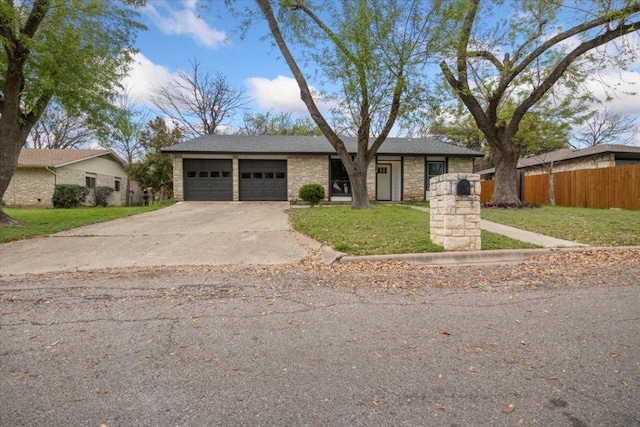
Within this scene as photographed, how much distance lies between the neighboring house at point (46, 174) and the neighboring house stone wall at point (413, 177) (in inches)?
767

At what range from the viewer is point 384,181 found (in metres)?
20.3

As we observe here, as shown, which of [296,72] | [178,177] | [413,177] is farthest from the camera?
[413,177]

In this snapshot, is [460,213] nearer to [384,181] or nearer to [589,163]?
[384,181]

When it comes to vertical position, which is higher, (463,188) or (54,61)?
(54,61)

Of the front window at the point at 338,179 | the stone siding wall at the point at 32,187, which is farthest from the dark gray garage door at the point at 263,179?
the stone siding wall at the point at 32,187

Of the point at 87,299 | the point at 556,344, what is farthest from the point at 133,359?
the point at 556,344

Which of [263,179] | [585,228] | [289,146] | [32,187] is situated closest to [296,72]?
[289,146]

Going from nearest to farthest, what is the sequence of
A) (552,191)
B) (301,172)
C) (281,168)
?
(552,191) < (301,172) < (281,168)

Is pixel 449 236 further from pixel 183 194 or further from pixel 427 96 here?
pixel 183 194

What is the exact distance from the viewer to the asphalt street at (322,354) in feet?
6.12

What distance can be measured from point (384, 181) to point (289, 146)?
5938 millimetres

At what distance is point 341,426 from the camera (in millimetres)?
1745

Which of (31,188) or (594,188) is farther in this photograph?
(31,188)

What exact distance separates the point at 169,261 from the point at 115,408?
4.42 meters
